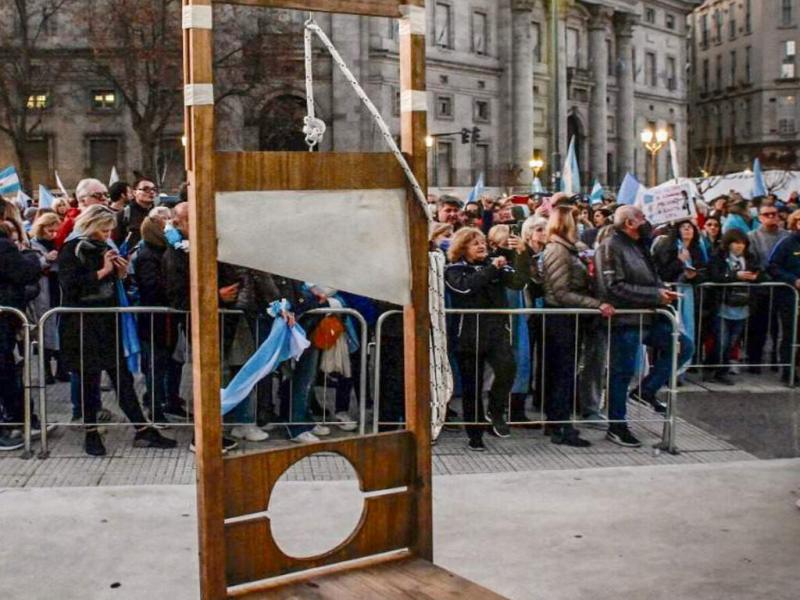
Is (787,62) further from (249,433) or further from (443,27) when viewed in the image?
(249,433)

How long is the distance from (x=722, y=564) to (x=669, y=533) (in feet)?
1.79

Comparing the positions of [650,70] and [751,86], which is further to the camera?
[751,86]

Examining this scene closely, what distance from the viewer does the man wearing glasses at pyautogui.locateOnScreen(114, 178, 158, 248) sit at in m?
10.9

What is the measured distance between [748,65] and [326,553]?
A: 94.2m

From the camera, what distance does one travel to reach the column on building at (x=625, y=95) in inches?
3093

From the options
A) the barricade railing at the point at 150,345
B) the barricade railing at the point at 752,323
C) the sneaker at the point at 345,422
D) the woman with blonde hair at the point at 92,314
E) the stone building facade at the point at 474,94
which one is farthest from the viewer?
the stone building facade at the point at 474,94

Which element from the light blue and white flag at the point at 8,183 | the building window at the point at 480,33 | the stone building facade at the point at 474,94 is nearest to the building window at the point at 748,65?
the stone building facade at the point at 474,94

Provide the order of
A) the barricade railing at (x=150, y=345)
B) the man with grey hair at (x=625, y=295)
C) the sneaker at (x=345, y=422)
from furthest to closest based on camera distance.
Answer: the man with grey hair at (x=625, y=295) → the sneaker at (x=345, y=422) → the barricade railing at (x=150, y=345)

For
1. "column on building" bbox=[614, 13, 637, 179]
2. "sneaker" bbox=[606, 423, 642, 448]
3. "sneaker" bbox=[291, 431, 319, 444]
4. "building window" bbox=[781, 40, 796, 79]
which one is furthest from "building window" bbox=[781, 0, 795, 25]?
"sneaker" bbox=[291, 431, 319, 444]

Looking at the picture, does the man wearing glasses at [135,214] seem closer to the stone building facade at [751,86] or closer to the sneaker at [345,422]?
the sneaker at [345,422]

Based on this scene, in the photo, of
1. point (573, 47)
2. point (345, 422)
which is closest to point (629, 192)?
point (345, 422)

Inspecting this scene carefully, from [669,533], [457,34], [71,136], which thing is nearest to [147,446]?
[669,533]

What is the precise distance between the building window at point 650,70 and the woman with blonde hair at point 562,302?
259 feet

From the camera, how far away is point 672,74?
87750 mm
